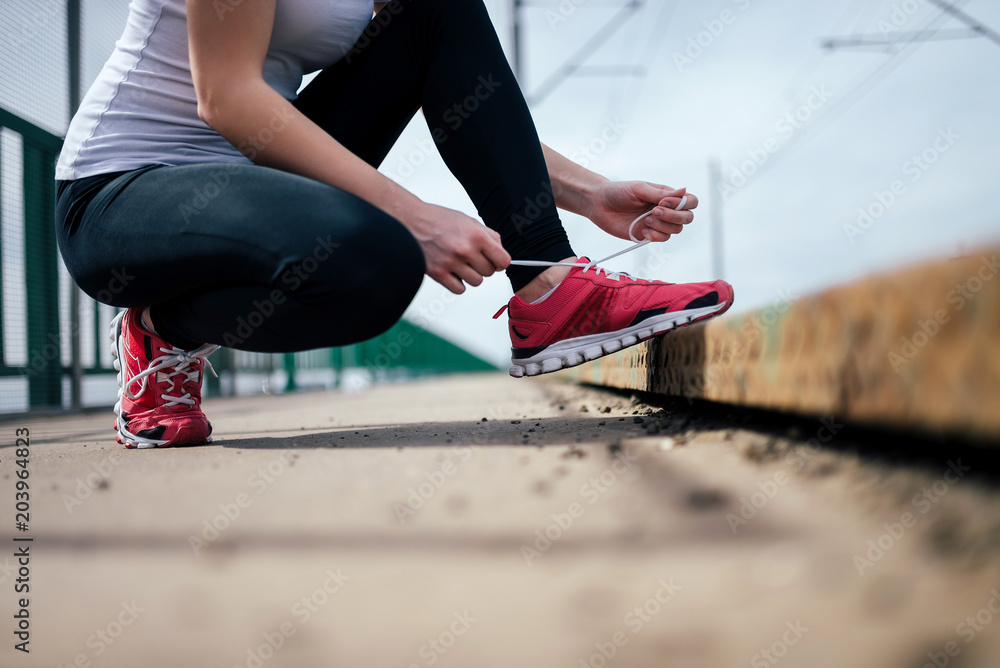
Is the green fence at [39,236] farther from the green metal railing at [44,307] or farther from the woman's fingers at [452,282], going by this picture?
the woman's fingers at [452,282]

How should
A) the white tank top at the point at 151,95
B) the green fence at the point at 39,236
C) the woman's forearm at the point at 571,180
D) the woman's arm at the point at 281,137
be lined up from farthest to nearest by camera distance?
1. the green fence at the point at 39,236
2. the woman's forearm at the point at 571,180
3. the white tank top at the point at 151,95
4. the woman's arm at the point at 281,137

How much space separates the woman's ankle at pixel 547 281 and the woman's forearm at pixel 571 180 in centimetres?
29

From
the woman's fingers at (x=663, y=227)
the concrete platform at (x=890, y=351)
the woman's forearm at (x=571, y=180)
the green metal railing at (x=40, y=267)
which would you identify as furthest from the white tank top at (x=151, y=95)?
the green metal railing at (x=40, y=267)

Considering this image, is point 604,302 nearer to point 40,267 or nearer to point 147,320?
point 147,320

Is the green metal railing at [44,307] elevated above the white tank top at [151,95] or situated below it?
below

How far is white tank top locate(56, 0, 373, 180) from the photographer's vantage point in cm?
108

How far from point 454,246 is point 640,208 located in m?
0.55

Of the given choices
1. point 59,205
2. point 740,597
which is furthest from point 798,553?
point 59,205

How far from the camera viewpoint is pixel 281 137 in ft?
3.17

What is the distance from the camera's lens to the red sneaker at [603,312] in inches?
44.3

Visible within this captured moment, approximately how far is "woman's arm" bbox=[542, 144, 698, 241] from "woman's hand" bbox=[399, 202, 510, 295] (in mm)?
461

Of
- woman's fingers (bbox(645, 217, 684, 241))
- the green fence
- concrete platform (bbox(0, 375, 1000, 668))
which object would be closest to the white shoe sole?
woman's fingers (bbox(645, 217, 684, 241))

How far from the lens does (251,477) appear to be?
29.9 inches

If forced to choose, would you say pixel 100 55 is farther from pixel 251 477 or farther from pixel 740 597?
pixel 740 597
